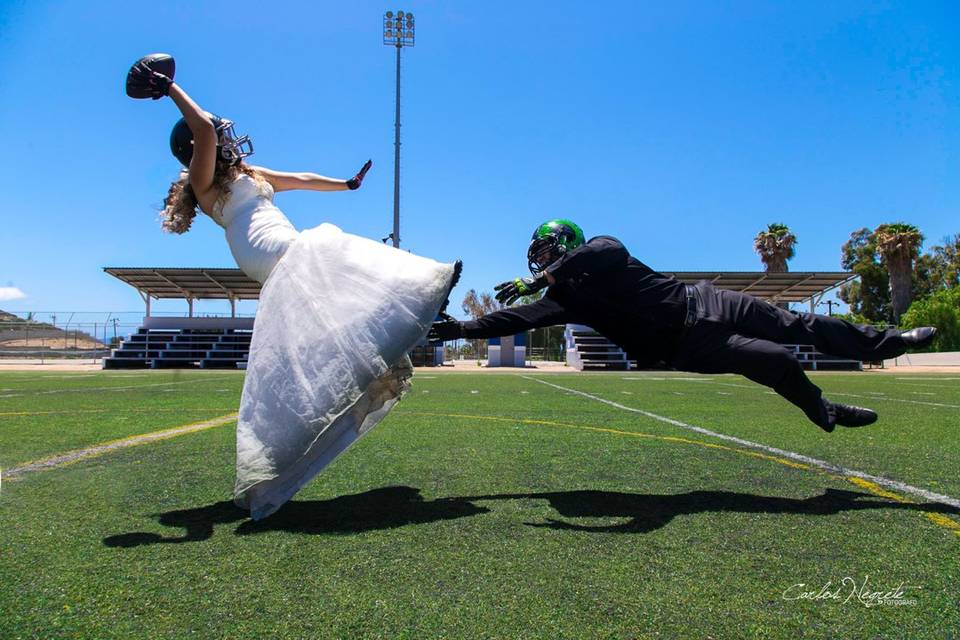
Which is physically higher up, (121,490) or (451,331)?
(451,331)

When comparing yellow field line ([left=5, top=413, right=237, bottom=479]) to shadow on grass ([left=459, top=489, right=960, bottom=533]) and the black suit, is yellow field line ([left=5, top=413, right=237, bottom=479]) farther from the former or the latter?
the black suit

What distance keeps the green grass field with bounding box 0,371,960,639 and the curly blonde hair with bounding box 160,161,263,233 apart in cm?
143

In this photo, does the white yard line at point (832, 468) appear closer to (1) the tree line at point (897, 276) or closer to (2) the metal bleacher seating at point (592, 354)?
(2) the metal bleacher seating at point (592, 354)

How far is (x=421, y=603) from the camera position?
188 cm

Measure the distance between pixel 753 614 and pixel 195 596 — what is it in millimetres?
1701

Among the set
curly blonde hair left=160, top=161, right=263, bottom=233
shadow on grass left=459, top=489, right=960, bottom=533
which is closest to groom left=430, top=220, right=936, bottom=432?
shadow on grass left=459, top=489, right=960, bottom=533

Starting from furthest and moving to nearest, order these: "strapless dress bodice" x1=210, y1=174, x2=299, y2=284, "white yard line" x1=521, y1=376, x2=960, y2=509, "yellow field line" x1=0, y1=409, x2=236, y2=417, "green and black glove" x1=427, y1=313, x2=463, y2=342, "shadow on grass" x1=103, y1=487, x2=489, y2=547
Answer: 1. "yellow field line" x1=0, y1=409, x2=236, y2=417
2. "green and black glove" x1=427, y1=313, x2=463, y2=342
3. "white yard line" x1=521, y1=376, x2=960, y2=509
4. "strapless dress bodice" x1=210, y1=174, x2=299, y2=284
5. "shadow on grass" x1=103, y1=487, x2=489, y2=547

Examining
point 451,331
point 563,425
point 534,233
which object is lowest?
point 563,425

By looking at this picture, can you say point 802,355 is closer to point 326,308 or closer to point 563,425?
point 563,425

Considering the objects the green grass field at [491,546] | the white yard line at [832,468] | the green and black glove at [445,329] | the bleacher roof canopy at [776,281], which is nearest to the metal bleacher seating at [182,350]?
the bleacher roof canopy at [776,281]

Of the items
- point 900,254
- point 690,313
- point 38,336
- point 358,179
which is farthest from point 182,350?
point 900,254

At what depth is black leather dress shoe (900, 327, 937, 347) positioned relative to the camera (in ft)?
11.9

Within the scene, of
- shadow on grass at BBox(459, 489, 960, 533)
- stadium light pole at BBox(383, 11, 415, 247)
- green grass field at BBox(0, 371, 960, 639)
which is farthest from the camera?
stadium light pole at BBox(383, 11, 415, 247)

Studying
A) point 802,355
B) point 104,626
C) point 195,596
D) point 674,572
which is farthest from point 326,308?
point 802,355
